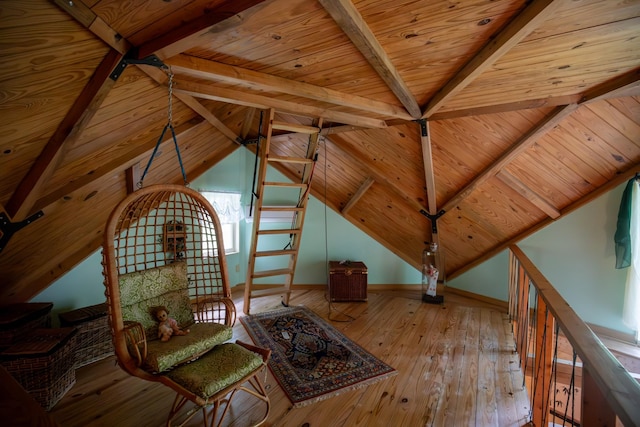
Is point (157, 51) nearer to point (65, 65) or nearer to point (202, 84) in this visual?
point (65, 65)

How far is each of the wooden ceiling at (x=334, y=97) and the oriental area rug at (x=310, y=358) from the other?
6.13 ft

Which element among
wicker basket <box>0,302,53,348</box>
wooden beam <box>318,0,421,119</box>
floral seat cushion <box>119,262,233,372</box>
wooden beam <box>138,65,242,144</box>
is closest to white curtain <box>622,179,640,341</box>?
wooden beam <box>318,0,421,119</box>

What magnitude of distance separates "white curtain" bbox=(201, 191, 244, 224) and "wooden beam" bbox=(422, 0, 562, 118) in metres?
3.05

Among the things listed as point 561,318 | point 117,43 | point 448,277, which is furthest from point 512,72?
point 448,277

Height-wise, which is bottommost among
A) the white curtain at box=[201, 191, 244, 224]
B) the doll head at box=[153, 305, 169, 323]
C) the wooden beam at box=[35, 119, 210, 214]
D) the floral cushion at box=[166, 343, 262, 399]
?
the floral cushion at box=[166, 343, 262, 399]

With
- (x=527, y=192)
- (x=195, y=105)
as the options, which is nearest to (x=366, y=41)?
(x=195, y=105)

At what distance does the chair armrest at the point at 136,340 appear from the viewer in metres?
1.55

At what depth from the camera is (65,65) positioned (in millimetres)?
1344

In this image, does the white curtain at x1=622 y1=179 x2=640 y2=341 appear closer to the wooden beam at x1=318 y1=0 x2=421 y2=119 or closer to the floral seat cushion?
the wooden beam at x1=318 y1=0 x2=421 y2=119

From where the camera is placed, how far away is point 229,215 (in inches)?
168

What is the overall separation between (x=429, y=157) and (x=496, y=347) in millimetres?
1961

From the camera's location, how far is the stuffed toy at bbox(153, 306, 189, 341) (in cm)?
178

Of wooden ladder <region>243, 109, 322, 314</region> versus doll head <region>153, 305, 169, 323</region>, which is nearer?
doll head <region>153, 305, 169, 323</region>

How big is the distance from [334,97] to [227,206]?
2555mm
